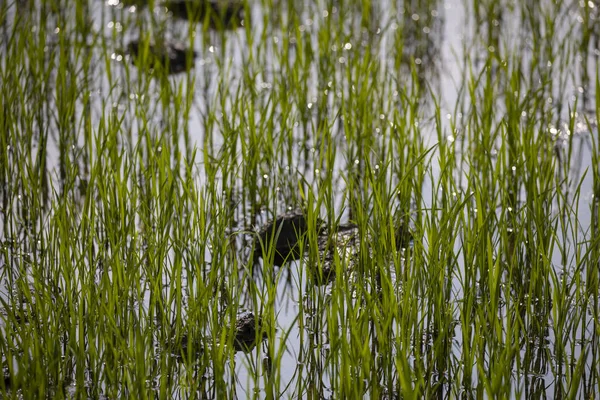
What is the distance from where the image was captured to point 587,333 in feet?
7.41

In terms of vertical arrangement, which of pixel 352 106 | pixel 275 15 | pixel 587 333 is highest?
pixel 275 15

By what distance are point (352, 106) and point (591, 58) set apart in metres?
1.72

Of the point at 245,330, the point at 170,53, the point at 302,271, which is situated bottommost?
the point at 245,330

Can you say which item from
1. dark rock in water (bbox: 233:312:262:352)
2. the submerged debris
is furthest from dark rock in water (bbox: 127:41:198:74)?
dark rock in water (bbox: 233:312:262:352)

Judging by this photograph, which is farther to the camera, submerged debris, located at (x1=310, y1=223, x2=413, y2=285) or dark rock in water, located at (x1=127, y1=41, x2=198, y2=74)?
dark rock in water, located at (x1=127, y1=41, x2=198, y2=74)

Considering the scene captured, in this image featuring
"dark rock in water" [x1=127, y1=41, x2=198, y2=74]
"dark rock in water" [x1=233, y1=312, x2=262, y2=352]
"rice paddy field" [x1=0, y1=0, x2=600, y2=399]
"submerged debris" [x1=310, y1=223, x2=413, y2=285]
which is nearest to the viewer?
"rice paddy field" [x1=0, y1=0, x2=600, y2=399]

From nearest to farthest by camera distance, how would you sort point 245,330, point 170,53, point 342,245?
point 245,330 → point 342,245 → point 170,53

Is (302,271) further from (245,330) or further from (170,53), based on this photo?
(170,53)

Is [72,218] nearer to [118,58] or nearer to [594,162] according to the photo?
[594,162]

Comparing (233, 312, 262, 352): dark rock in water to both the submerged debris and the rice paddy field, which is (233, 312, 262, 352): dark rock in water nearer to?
the rice paddy field

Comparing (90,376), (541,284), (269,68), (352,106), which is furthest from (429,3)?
(90,376)

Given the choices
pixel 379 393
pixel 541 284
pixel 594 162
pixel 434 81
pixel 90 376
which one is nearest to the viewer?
pixel 379 393

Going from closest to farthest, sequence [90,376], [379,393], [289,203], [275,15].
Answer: [379,393]
[90,376]
[289,203]
[275,15]

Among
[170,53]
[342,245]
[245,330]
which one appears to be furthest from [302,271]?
[170,53]
